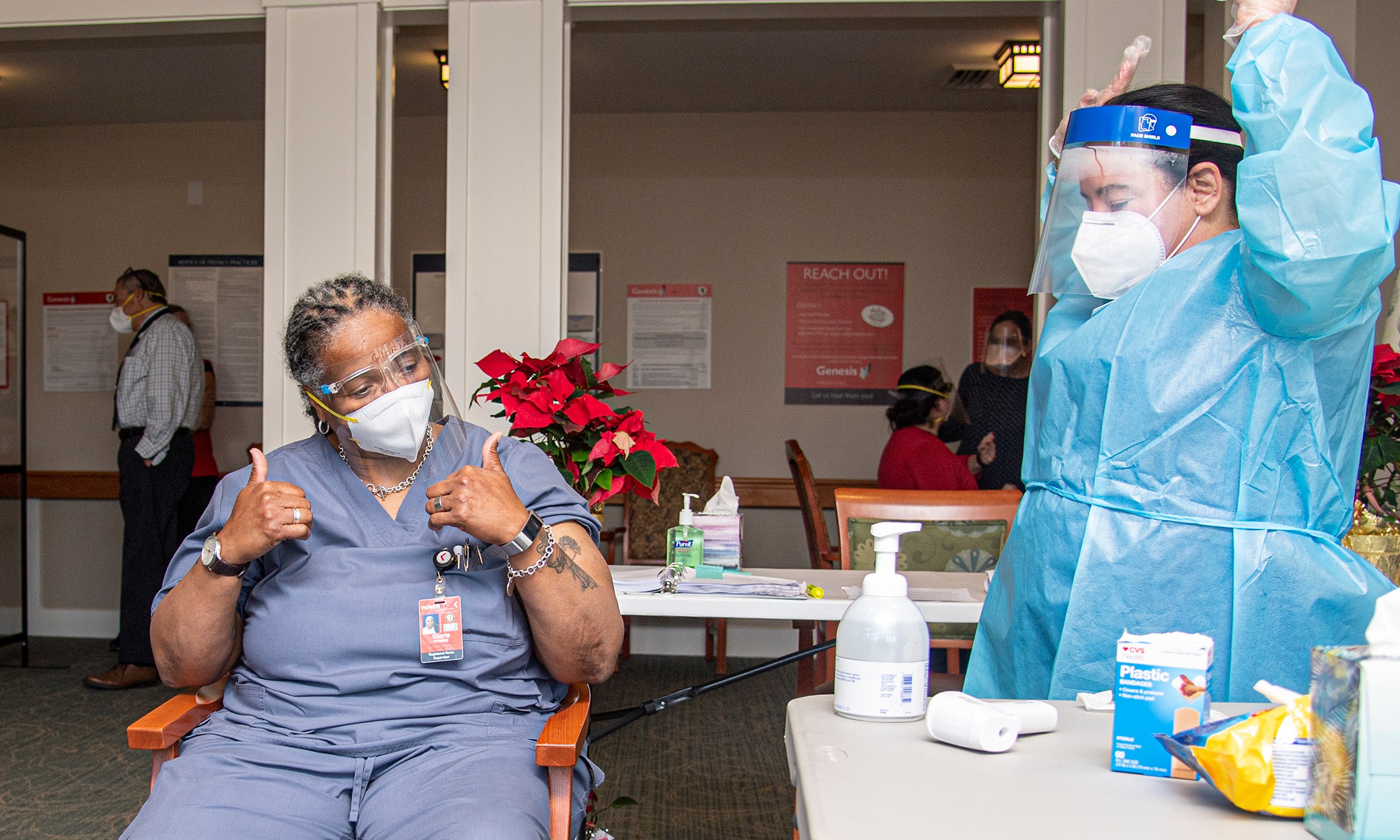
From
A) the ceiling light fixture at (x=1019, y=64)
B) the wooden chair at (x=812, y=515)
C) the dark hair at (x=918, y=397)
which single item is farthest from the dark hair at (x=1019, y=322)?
the ceiling light fixture at (x=1019, y=64)

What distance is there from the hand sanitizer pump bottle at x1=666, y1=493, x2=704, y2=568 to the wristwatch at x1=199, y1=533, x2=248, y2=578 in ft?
3.53

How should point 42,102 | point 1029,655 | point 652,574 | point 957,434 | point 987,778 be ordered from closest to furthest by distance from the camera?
point 987,778 → point 1029,655 → point 652,574 → point 957,434 → point 42,102

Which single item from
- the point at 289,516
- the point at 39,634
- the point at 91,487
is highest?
the point at 289,516

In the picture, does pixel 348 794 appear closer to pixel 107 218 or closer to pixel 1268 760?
pixel 1268 760

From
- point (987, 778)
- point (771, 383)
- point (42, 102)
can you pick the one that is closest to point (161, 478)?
point (42, 102)

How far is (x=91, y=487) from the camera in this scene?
529 cm

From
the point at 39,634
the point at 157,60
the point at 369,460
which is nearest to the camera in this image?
the point at 369,460

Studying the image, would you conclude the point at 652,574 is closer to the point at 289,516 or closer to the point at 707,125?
the point at 289,516

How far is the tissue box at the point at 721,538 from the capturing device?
2.40m

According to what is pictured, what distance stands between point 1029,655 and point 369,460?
1.02m

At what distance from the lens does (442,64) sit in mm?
4434

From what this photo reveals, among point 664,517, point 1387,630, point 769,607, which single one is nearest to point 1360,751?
point 1387,630

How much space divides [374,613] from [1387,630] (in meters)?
1.23

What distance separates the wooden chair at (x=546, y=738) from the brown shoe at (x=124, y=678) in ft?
10.1
